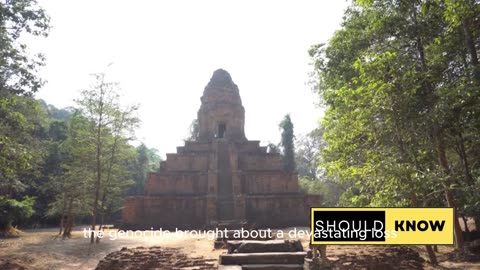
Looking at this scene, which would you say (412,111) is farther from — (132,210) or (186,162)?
(186,162)

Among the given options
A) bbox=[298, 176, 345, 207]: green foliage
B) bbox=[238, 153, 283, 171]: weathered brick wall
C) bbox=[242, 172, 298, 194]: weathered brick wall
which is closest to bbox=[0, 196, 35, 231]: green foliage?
bbox=[242, 172, 298, 194]: weathered brick wall

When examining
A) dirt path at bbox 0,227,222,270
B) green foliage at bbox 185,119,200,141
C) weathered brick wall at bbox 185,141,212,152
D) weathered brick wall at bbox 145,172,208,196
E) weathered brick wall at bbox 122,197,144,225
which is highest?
green foliage at bbox 185,119,200,141

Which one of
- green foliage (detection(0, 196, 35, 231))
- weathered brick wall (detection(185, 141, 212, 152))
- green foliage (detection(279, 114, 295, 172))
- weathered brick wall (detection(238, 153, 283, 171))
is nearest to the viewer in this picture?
green foliage (detection(0, 196, 35, 231))

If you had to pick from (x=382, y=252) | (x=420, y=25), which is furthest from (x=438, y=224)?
(x=420, y=25)

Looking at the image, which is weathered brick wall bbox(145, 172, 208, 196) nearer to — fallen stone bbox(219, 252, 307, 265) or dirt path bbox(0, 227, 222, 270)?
dirt path bbox(0, 227, 222, 270)

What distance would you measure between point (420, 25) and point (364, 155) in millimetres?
3568

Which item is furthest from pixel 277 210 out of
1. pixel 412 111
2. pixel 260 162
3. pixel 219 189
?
pixel 412 111

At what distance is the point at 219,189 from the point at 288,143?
17.8 m

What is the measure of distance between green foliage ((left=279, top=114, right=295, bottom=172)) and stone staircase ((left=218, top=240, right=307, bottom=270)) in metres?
30.8

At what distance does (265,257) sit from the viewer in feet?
21.5

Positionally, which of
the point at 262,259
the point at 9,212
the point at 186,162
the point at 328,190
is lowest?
the point at 9,212

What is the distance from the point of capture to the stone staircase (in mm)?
6270

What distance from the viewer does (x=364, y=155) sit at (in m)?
9.25

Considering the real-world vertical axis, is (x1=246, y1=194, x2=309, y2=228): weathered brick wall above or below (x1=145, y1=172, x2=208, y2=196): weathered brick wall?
below
